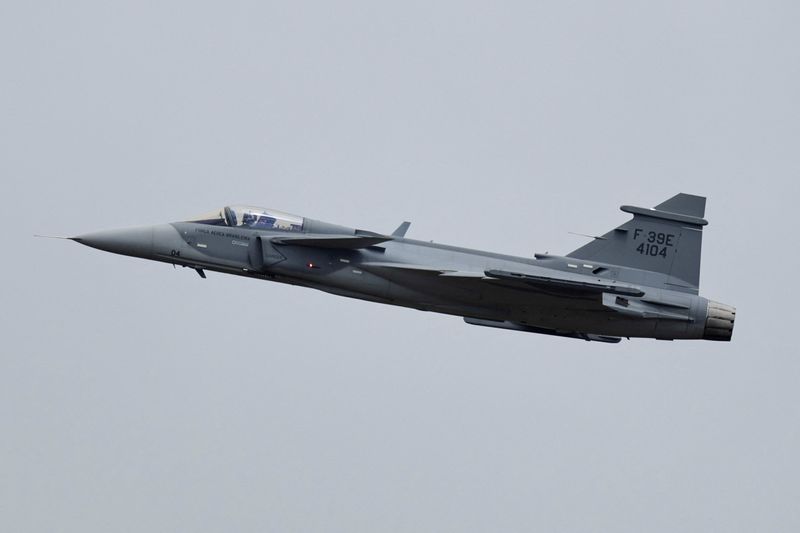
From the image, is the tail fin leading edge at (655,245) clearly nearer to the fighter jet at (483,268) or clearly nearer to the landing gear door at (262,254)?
the fighter jet at (483,268)

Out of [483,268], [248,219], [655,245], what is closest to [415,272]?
[483,268]

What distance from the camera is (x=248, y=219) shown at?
27.9 m

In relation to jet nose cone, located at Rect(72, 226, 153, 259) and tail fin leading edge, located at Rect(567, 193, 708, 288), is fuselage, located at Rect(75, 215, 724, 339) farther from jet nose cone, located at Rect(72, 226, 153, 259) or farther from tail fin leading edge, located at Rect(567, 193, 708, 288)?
tail fin leading edge, located at Rect(567, 193, 708, 288)

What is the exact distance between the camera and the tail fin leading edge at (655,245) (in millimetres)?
29172

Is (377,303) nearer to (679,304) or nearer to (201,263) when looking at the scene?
(201,263)

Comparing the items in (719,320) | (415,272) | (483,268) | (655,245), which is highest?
(655,245)

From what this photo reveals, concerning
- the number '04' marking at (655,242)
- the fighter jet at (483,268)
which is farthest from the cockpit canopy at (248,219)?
the number '04' marking at (655,242)

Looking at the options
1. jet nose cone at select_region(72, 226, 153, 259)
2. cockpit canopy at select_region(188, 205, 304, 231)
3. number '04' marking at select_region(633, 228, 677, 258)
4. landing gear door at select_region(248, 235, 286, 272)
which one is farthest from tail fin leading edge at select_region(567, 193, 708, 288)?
jet nose cone at select_region(72, 226, 153, 259)

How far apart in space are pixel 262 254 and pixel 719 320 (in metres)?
8.86

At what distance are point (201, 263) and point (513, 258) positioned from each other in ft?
19.5

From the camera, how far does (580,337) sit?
2944 cm

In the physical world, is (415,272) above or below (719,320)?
above

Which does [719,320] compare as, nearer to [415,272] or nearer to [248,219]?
[415,272]

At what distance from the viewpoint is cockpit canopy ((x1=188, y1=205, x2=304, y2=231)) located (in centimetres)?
2789
